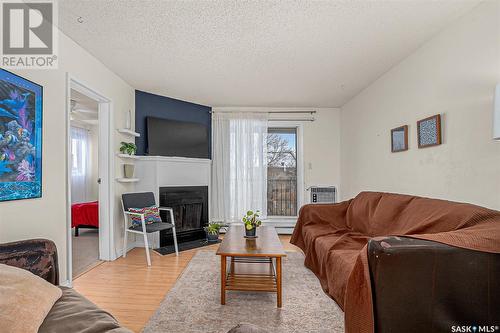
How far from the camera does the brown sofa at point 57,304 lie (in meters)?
1.23

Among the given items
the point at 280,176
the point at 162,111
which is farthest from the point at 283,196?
the point at 162,111

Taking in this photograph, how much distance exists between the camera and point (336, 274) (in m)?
2.29

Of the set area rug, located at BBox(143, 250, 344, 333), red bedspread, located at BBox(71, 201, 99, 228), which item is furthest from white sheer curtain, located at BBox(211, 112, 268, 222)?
area rug, located at BBox(143, 250, 344, 333)

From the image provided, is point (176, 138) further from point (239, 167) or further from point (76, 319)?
Answer: point (76, 319)

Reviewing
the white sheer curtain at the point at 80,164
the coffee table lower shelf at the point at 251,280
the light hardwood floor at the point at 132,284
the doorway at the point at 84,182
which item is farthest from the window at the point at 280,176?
the white sheer curtain at the point at 80,164

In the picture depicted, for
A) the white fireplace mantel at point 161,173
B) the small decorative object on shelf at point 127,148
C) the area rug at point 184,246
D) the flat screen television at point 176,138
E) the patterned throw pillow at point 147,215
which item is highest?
the flat screen television at point 176,138

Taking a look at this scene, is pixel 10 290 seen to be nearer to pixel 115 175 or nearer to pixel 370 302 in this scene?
pixel 370 302

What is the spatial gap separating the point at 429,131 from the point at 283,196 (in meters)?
3.11

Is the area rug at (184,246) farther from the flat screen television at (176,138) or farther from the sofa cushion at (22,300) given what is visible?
the sofa cushion at (22,300)

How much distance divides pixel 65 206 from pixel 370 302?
8.77ft

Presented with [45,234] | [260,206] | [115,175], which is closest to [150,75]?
[115,175]

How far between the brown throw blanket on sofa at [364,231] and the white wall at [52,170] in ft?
7.76

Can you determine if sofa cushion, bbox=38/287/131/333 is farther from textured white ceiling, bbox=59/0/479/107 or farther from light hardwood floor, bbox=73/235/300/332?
textured white ceiling, bbox=59/0/479/107

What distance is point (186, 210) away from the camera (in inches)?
180
